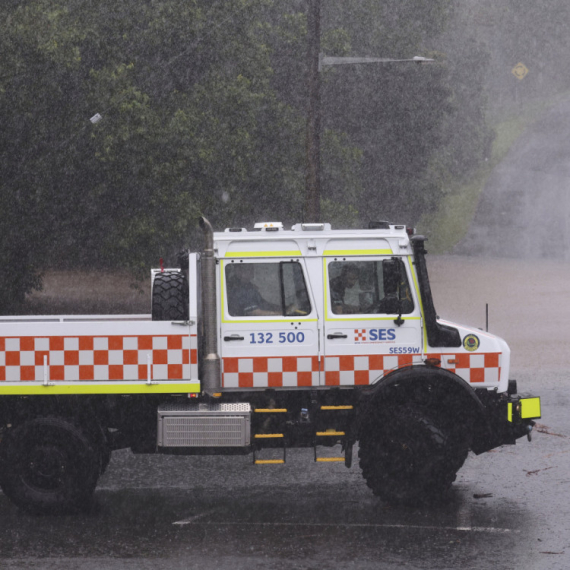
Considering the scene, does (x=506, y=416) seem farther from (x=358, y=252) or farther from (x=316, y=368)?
(x=358, y=252)

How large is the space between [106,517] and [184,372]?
4.54 feet

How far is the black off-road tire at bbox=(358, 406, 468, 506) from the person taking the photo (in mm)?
8289

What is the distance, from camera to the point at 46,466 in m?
8.29

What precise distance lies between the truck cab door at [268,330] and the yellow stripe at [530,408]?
5.91 feet

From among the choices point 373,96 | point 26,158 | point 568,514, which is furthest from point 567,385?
point 373,96

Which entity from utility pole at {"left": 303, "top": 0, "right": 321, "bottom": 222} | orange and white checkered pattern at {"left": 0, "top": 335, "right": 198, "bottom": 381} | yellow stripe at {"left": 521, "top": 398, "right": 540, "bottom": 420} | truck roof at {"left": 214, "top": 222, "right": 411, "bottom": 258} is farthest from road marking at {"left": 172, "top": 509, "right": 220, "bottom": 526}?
utility pole at {"left": 303, "top": 0, "right": 321, "bottom": 222}

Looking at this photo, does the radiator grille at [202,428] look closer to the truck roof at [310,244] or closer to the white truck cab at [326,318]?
the white truck cab at [326,318]

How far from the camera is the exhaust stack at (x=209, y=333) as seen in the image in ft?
27.3

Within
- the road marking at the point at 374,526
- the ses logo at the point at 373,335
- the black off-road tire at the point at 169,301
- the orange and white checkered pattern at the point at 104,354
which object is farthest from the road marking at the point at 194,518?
the ses logo at the point at 373,335

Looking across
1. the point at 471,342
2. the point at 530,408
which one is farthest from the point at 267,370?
the point at 530,408

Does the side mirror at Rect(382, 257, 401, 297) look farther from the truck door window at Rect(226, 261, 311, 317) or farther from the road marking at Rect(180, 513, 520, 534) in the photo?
the road marking at Rect(180, 513, 520, 534)

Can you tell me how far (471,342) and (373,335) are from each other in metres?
0.87

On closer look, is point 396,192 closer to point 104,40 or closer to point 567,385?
point 104,40

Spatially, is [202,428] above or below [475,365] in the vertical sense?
below
